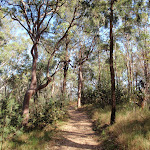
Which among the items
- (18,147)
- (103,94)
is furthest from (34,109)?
(103,94)

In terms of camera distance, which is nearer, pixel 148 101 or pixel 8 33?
pixel 148 101

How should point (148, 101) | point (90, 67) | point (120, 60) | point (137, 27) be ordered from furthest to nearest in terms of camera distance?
point (120, 60), point (90, 67), point (137, 27), point (148, 101)

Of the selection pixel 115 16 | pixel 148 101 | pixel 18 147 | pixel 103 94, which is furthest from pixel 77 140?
pixel 115 16

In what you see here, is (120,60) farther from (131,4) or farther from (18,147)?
(18,147)

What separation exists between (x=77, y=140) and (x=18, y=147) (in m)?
2.53

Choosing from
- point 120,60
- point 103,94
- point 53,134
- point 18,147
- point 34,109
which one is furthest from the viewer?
point 120,60

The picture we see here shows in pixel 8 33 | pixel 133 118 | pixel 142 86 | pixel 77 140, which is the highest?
pixel 8 33

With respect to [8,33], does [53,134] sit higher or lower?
lower

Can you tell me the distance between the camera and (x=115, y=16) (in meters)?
8.03

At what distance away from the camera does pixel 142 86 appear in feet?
27.8

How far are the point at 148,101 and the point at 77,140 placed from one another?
523 centimetres

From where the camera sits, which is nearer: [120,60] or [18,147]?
[18,147]

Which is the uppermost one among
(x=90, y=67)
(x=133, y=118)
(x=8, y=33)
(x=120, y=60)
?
(x=8, y=33)

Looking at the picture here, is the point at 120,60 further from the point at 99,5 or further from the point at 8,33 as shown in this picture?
the point at 8,33
